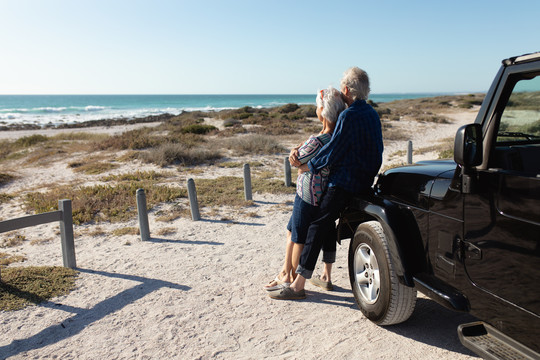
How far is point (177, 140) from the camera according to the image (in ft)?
62.8

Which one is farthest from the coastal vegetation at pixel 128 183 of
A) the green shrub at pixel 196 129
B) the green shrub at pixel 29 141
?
the green shrub at pixel 196 129

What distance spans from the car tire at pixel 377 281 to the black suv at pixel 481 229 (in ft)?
0.03

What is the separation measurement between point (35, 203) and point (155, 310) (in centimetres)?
726

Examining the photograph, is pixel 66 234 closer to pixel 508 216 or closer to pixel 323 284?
pixel 323 284

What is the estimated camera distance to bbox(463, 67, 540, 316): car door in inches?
88.7

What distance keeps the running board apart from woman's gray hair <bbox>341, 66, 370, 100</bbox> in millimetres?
2076

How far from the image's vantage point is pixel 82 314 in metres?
4.53

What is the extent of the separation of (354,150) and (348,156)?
0.08m

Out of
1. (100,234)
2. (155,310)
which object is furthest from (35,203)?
(155,310)

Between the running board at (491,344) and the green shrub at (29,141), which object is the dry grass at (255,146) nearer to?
the green shrub at (29,141)

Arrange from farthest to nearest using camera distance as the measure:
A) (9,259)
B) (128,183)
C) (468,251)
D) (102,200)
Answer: (128,183) → (102,200) → (9,259) → (468,251)

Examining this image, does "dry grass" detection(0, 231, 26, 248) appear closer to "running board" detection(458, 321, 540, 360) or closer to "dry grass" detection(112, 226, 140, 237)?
"dry grass" detection(112, 226, 140, 237)

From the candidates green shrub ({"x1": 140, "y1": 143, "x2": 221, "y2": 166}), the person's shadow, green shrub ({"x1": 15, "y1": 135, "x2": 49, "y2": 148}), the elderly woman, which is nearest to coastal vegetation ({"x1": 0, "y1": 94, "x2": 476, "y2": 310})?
green shrub ({"x1": 140, "y1": 143, "x2": 221, "y2": 166})

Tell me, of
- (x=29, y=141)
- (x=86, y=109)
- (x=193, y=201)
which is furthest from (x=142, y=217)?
(x=86, y=109)
